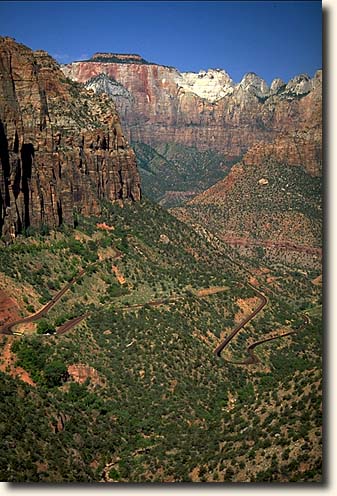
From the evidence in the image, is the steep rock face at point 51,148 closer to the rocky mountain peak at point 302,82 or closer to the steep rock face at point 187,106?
the rocky mountain peak at point 302,82

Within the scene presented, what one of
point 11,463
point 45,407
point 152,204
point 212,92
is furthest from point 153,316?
point 212,92

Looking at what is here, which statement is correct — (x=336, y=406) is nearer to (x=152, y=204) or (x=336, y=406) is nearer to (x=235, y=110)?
(x=152, y=204)

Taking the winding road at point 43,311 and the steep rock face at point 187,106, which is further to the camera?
the steep rock face at point 187,106

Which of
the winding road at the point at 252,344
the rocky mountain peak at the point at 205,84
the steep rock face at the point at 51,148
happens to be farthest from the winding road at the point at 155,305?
the rocky mountain peak at the point at 205,84

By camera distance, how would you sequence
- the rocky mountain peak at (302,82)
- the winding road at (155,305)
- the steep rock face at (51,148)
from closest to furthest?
the rocky mountain peak at (302,82) < the winding road at (155,305) < the steep rock face at (51,148)

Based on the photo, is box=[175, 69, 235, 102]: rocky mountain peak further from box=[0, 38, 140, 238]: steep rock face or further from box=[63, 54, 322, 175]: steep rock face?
box=[0, 38, 140, 238]: steep rock face

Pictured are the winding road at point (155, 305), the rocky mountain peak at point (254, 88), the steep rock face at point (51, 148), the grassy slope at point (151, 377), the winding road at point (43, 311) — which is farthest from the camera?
the rocky mountain peak at point (254, 88)
